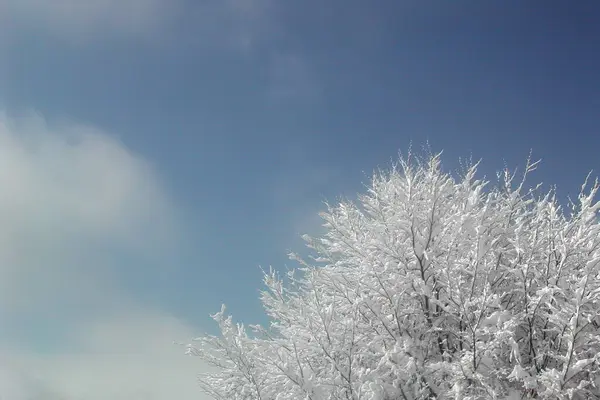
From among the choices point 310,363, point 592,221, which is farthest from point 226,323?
point 592,221

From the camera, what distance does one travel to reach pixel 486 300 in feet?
26.4

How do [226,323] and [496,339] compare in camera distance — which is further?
[226,323]

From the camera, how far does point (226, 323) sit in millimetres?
12719

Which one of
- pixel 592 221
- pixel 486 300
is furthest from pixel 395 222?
pixel 592 221

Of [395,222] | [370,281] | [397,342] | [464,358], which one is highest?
[395,222]

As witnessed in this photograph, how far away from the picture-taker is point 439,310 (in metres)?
10.1

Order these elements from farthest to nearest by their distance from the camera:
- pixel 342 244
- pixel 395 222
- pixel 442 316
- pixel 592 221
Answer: pixel 342 244, pixel 592 221, pixel 395 222, pixel 442 316

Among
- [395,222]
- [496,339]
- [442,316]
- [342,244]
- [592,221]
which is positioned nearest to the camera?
[496,339]

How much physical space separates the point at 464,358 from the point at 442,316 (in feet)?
4.48

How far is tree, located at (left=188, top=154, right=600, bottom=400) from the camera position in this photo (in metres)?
8.31

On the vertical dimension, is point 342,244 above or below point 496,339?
above

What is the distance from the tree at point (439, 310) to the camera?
831cm

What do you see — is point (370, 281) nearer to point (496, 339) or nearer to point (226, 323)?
point (496, 339)

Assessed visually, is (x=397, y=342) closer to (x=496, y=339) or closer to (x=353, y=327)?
(x=353, y=327)
